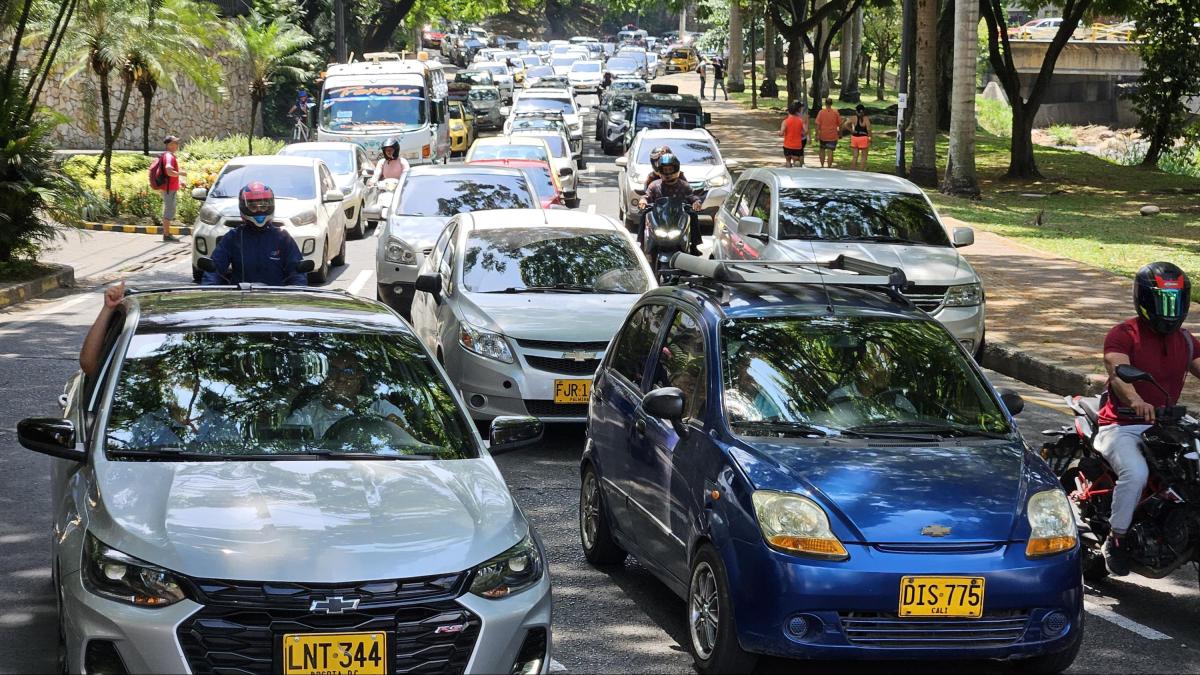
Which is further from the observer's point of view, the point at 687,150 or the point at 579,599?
the point at 687,150

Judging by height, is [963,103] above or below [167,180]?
above

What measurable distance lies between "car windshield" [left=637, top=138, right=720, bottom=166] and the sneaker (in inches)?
817

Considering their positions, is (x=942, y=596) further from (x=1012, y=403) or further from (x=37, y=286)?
(x=37, y=286)

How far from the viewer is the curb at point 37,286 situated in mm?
19234

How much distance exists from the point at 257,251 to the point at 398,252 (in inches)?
230

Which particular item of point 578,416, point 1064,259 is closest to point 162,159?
point 1064,259

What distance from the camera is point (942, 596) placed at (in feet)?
19.7

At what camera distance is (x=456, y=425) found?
6602mm

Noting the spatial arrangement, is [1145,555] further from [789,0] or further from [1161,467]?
[789,0]

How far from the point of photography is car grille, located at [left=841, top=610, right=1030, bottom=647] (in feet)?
19.7

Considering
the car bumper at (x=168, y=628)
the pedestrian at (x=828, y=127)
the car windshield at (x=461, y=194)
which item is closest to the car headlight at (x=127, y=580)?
the car bumper at (x=168, y=628)

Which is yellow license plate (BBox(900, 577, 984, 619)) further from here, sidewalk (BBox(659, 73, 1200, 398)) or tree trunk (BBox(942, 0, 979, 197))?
tree trunk (BBox(942, 0, 979, 197))

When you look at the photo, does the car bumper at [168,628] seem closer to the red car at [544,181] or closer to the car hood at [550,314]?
the car hood at [550,314]

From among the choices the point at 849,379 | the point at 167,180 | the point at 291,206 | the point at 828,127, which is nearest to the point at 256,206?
the point at 849,379
